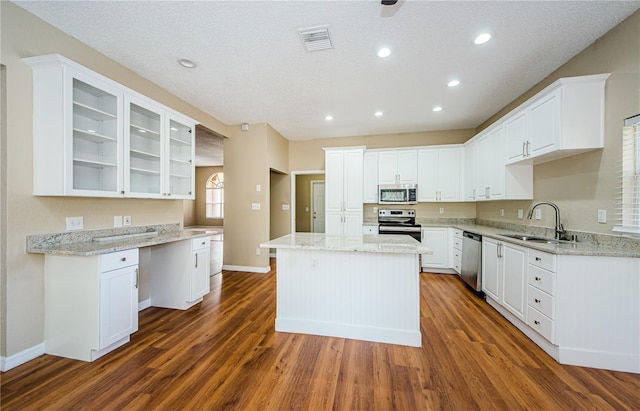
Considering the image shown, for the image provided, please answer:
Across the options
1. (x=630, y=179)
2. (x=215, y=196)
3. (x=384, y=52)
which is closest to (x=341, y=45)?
(x=384, y=52)

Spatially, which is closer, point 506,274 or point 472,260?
point 506,274

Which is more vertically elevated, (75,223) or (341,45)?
(341,45)

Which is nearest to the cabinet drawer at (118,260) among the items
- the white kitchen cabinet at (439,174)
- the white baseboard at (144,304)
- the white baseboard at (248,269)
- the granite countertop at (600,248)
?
the white baseboard at (144,304)

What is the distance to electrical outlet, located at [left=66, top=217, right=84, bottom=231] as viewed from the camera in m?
2.25

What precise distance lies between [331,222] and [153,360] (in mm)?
3488

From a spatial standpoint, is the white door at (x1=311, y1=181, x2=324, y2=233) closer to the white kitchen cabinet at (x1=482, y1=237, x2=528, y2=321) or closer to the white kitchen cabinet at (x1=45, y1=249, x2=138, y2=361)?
the white kitchen cabinet at (x1=482, y1=237, x2=528, y2=321)

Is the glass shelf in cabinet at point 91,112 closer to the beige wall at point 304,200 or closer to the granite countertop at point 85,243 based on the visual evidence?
the granite countertop at point 85,243

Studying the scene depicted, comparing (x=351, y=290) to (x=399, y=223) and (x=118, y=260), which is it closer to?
(x=118, y=260)

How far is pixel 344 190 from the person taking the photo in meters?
4.88

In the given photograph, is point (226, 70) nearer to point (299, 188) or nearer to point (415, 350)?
point (415, 350)

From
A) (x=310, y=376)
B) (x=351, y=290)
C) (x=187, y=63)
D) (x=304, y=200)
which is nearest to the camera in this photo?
(x=310, y=376)

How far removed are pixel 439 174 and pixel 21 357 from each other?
5.87 m

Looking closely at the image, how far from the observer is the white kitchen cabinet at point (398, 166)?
4898 millimetres

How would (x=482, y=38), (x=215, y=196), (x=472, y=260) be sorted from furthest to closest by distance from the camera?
1. (x=215, y=196)
2. (x=472, y=260)
3. (x=482, y=38)
